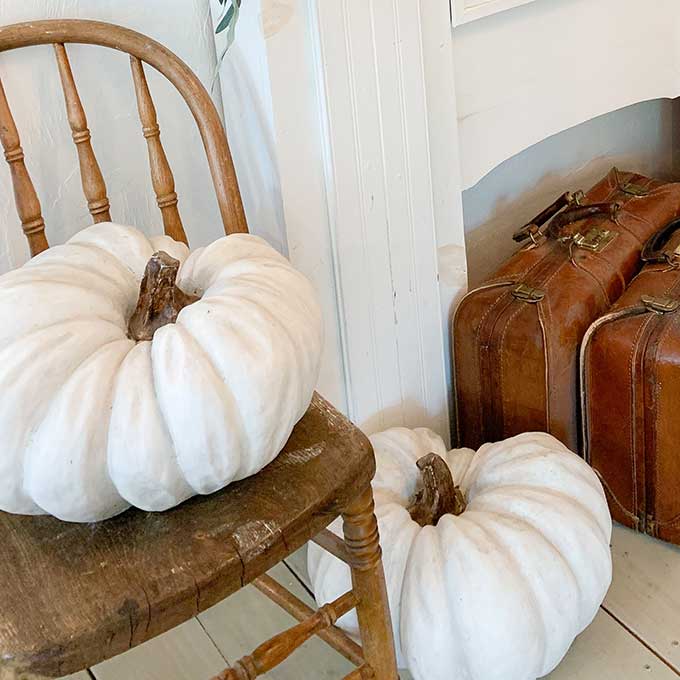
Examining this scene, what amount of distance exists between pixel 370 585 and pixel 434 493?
0.22 meters

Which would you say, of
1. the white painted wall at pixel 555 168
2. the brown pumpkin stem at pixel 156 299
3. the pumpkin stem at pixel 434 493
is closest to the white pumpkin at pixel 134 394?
the brown pumpkin stem at pixel 156 299

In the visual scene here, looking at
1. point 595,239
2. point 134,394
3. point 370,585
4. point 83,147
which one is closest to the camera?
point 134,394

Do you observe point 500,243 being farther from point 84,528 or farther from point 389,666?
point 84,528

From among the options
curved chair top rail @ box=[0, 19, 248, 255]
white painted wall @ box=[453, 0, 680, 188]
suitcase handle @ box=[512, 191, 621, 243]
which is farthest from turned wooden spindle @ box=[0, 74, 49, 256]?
suitcase handle @ box=[512, 191, 621, 243]

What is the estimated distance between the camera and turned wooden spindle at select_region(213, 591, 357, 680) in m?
1.09

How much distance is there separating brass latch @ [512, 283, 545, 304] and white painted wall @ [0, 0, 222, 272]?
0.45m

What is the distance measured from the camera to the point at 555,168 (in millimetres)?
1861

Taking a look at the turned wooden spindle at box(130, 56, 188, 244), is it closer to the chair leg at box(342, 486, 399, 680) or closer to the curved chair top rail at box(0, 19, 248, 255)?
the curved chair top rail at box(0, 19, 248, 255)

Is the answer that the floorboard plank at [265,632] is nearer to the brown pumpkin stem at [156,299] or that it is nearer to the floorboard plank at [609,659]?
the floorboard plank at [609,659]

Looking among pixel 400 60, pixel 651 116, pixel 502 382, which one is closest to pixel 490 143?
pixel 400 60

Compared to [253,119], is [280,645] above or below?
below

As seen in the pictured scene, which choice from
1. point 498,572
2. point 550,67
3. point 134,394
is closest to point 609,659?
point 498,572

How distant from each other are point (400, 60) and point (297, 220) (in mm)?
246

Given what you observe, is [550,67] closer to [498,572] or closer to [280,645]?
[498,572]
